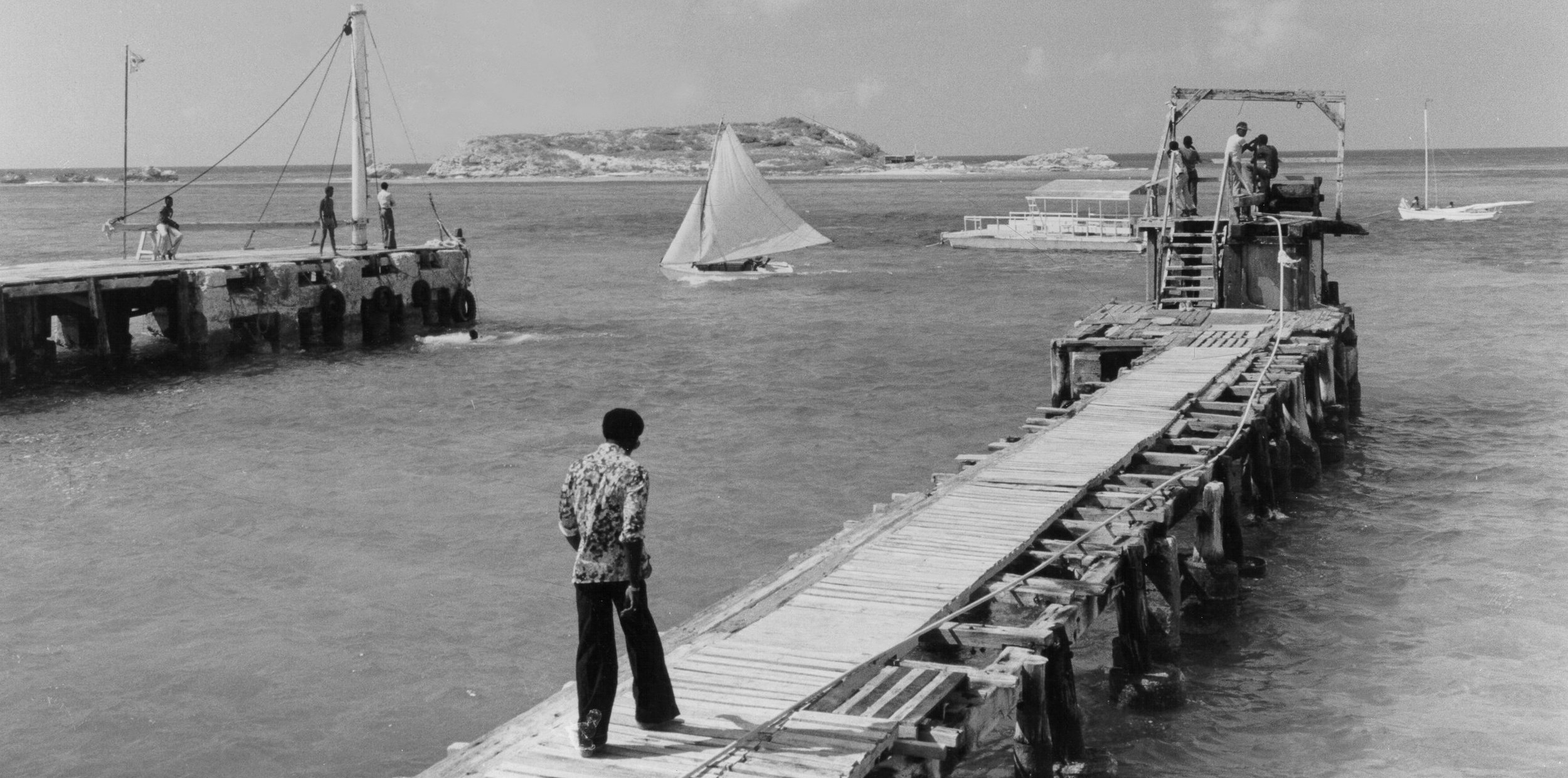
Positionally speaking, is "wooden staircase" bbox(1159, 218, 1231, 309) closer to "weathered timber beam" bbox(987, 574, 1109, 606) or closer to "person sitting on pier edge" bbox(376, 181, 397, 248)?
"weathered timber beam" bbox(987, 574, 1109, 606)

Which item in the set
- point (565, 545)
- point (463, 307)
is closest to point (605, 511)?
point (565, 545)

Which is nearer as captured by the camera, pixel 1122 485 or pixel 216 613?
pixel 1122 485

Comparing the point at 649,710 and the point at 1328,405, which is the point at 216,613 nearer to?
the point at 649,710

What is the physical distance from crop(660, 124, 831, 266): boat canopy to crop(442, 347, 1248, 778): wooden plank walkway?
3873cm

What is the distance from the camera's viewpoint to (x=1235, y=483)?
1644 cm

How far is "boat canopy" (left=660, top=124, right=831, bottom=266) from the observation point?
2140 inches

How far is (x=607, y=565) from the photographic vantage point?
8.24 meters

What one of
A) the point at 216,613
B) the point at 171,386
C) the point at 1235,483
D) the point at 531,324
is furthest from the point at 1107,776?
the point at 531,324

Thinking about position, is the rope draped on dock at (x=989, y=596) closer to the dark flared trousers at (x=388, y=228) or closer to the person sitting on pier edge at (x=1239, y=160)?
the person sitting on pier edge at (x=1239, y=160)

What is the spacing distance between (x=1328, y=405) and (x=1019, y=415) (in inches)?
221

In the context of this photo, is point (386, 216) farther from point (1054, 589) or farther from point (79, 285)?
point (1054, 589)

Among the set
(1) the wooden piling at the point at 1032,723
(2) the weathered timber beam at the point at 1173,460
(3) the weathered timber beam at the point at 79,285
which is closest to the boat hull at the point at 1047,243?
(3) the weathered timber beam at the point at 79,285

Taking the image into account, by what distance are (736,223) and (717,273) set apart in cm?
207

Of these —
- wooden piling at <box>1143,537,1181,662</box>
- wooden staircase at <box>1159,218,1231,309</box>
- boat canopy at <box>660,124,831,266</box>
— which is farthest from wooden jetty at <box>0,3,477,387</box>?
wooden piling at <box>1143,537,1181,662</box>
